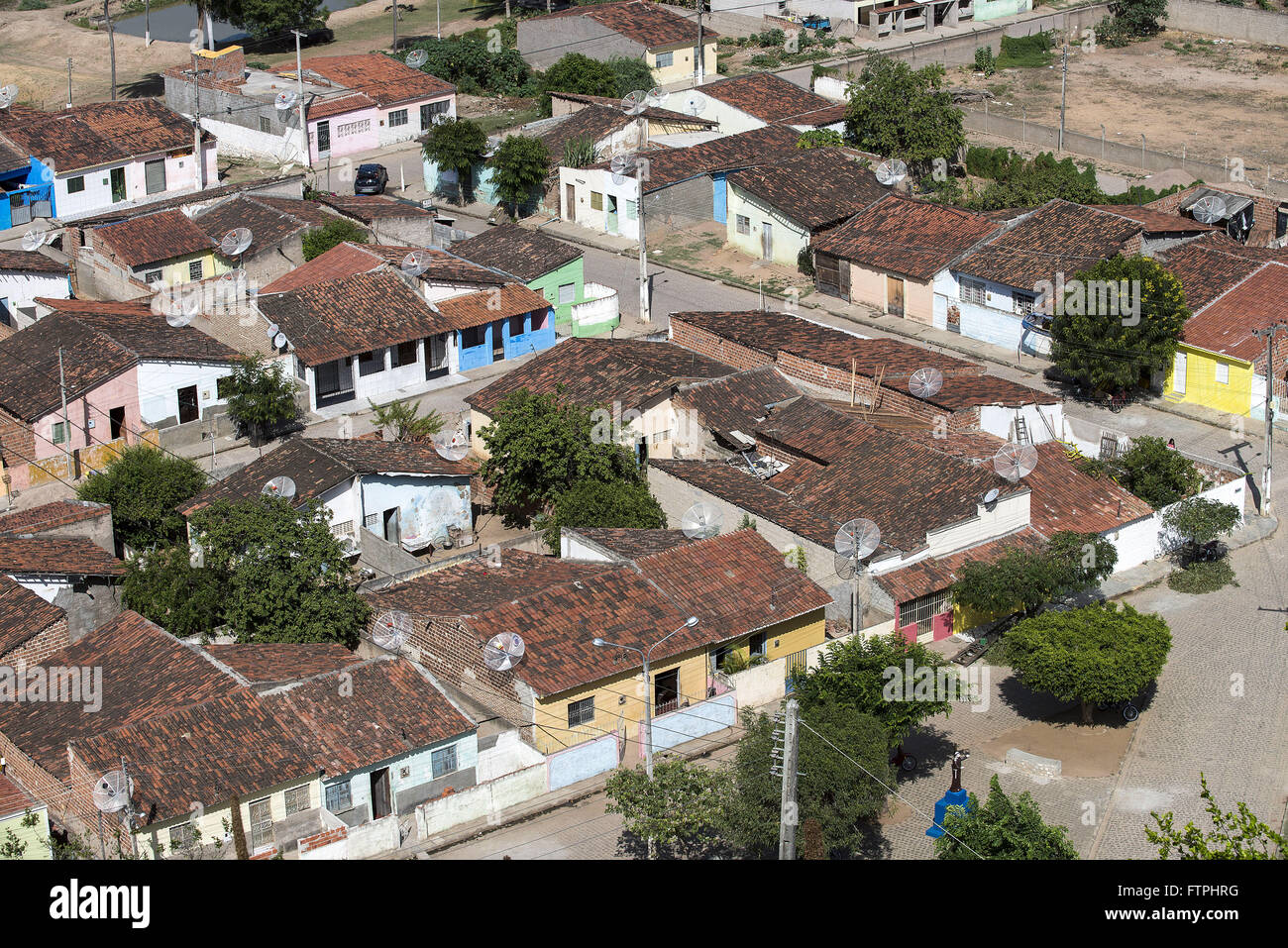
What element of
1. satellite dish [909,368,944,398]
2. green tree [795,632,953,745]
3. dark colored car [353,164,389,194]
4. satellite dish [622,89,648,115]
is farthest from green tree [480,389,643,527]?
satellite dish [622,89,648,115]

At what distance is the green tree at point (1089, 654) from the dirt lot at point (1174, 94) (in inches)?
1507

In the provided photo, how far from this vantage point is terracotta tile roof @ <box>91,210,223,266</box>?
5431 centimetres

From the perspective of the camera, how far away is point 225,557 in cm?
3553

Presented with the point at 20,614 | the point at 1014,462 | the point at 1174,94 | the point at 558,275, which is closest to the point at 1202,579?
the point at 1014,462

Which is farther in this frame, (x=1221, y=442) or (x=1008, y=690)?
(x=1221, y=442)

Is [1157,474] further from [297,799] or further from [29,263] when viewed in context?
[29,263]

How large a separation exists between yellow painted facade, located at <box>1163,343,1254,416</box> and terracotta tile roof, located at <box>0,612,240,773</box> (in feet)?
95.9

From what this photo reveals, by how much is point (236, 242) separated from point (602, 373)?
51.9ft

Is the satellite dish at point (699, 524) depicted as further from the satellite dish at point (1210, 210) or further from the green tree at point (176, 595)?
the satellite dish at point (1210, 210)

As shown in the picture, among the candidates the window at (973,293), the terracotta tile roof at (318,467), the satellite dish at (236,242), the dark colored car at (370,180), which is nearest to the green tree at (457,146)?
the dark colored car at (370,180)

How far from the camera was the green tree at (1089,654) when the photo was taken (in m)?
32.3

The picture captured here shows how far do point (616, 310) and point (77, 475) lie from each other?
1738 cm

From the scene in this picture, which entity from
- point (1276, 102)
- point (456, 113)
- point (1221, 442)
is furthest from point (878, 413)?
point (1276, 102)
